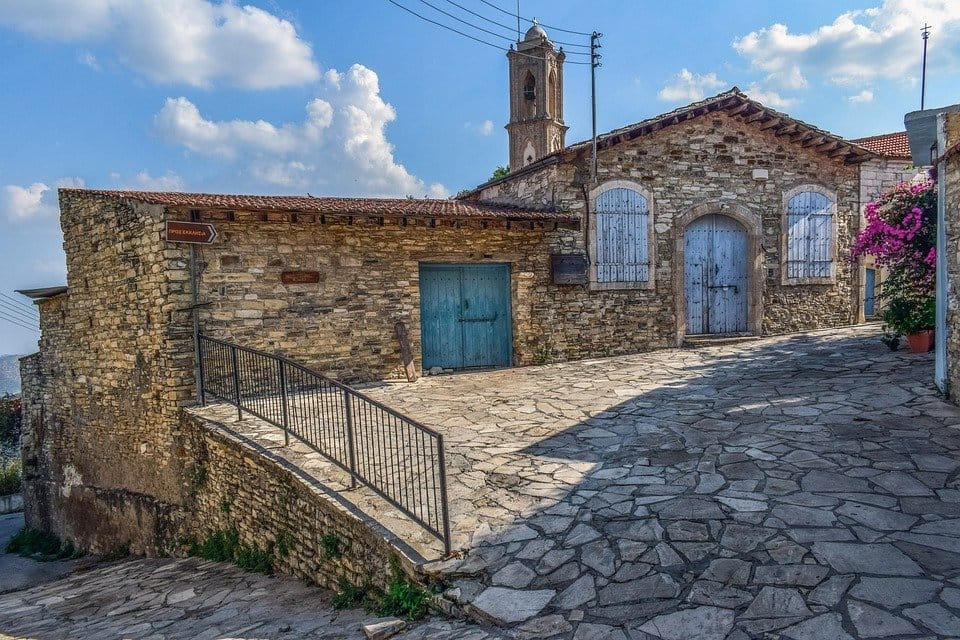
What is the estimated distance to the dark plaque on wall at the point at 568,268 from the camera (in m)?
10.7

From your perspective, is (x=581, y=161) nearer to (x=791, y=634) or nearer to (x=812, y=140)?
(x=812, y=140)

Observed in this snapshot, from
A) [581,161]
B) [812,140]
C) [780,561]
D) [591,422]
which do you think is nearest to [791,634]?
[780,561]

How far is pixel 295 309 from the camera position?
29.6ft

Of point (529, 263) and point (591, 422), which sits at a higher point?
point (529, 263)

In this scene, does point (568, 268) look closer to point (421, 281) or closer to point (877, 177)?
point (421, 281)

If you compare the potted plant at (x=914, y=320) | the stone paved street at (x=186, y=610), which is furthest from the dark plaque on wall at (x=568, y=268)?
the stone paved street at (x=186, y=610)

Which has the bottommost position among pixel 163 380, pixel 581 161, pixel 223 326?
pixel 163 380

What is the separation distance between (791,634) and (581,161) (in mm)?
9349

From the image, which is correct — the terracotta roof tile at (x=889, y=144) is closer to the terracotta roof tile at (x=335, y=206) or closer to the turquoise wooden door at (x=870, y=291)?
the turquoise wooden door at (x=870, y=291)

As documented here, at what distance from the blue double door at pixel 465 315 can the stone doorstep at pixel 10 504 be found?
15.1 m

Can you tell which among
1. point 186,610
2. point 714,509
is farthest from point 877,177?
point 186,610

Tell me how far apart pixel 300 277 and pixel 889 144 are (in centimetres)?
1555

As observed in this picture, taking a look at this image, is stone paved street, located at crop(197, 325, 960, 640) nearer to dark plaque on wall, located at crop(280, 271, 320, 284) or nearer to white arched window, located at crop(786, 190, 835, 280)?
dark plaque on wall, located at crop(280, 271, 320, 284)

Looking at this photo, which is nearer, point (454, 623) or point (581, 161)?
point (454, 623)
